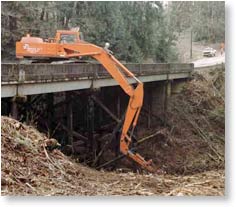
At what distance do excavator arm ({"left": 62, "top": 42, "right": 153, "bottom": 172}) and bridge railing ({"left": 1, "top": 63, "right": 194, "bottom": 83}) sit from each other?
0.33 m

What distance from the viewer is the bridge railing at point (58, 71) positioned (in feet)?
22.8

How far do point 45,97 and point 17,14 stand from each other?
179 cm

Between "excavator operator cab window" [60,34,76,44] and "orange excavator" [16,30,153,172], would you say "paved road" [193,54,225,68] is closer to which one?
"orange excavator" [16,30,153,172]

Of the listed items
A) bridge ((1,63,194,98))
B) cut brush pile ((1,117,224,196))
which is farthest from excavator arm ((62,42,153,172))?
cut brush pile ((1,117,224,196))

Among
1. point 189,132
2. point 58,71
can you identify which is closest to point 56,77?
point 58,71

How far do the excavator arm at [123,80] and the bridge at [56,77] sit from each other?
0.25m

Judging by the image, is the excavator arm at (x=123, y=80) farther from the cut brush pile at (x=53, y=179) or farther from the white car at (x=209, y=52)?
the cut brush pile at (x=53, y=179)

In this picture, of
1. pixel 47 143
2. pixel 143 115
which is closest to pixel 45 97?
pixel 143 115

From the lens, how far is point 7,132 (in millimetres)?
5277

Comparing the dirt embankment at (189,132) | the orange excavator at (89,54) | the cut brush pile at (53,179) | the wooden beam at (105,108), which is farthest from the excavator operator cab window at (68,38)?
the cut brush pile at (53,179)

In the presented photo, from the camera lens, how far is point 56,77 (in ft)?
27.2

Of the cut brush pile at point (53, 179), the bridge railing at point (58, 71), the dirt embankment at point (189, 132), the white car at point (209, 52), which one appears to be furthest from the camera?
the dirt embankment at point (189, 132)

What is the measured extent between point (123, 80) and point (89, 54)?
79 cm

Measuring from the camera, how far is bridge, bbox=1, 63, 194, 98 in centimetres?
697
